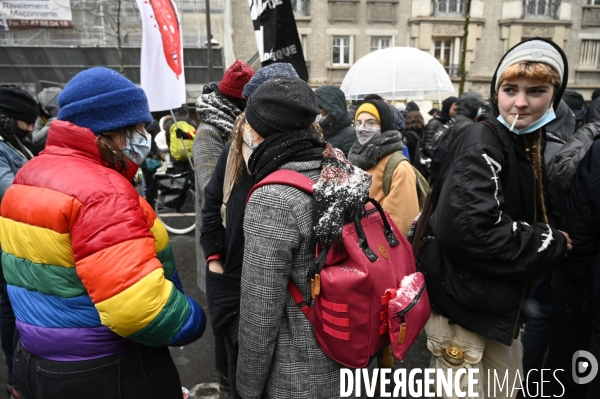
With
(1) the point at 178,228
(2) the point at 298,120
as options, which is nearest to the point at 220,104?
(2) the point at 298,120

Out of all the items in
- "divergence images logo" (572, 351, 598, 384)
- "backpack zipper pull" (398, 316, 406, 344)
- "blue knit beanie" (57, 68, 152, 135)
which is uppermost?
"blue knit beanie" (57, 68, 152, 135)

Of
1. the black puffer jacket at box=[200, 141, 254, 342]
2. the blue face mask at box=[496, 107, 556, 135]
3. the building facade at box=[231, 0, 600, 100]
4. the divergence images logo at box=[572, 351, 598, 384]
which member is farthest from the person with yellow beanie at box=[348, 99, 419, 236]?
the building facade at box=[231, 0, 600, 100]

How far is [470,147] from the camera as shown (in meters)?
1.71

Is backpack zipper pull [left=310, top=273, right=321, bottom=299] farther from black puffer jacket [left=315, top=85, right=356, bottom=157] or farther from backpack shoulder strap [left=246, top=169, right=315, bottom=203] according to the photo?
black puffer jacket [left=315, top=85, right=356, bottom=157]

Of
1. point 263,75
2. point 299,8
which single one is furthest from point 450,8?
point 263,75

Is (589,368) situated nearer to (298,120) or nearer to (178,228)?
(298,120)

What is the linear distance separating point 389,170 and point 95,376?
2234mm

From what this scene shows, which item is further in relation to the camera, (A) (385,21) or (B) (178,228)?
(A) (385,21)

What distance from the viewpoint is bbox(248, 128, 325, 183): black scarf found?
150 centimetres

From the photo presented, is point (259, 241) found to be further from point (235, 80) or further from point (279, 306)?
point (235, 80)

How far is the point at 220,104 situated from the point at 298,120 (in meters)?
1.27

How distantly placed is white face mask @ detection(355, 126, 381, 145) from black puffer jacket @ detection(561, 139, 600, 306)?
1597 mm

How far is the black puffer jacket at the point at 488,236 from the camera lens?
5.37 ft

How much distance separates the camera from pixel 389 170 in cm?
297
